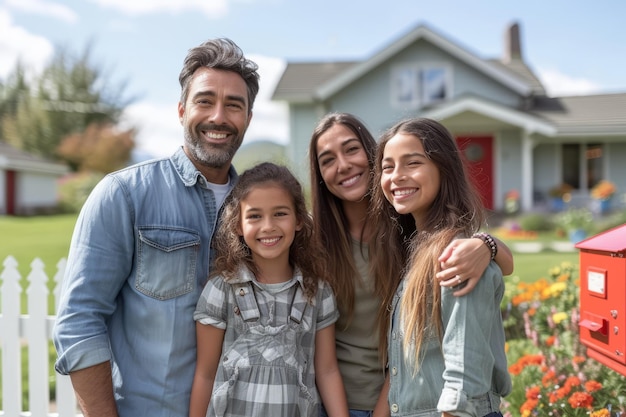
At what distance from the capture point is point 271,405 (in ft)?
6.98

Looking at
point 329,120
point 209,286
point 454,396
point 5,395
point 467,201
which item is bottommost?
point 5,395

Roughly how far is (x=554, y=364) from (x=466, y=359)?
2111 millimetres

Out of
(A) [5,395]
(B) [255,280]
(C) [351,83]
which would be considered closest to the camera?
(B) [255,280]

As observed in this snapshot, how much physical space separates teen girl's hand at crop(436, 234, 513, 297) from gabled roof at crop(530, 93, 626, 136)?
1666 centimetres

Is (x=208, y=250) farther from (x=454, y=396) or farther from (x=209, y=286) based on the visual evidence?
(x=454, y=396)

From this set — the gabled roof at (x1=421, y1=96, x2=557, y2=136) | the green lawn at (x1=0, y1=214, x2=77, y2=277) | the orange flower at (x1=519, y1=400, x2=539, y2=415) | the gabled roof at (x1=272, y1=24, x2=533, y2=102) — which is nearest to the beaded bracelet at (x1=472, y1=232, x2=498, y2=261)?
the orange flower at (x1=519, y1=400, x2=539, y2=415)

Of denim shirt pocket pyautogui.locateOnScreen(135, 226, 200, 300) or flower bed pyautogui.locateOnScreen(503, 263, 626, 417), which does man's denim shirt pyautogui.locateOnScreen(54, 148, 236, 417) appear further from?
flower bed pyautogui.locateOnScreen(503, 263, 626, 417)

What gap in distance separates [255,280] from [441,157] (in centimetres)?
84

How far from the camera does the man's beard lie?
93.7 inches

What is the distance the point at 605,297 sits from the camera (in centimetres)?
245

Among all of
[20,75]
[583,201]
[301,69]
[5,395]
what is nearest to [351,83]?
[301,69]

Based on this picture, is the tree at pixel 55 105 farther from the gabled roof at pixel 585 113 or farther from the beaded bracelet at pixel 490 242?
the beaded bracelet at pixel 490 242

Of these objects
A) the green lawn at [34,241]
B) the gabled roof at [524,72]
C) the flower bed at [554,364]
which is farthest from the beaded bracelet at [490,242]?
the gabled roof at [524,72]

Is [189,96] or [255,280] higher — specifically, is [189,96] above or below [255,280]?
above
